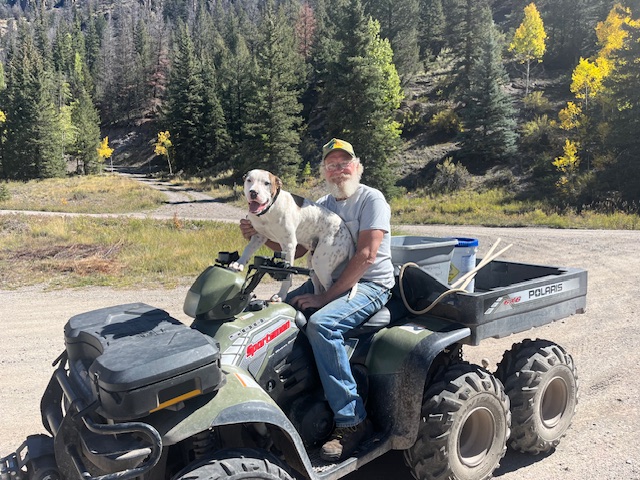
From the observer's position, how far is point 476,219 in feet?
84.0

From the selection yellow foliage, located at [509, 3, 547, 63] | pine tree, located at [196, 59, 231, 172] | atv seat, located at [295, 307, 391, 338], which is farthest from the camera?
pine tree, located at [196, 59, 231, 172]

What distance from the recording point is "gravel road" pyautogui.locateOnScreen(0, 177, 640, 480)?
13.0 ft

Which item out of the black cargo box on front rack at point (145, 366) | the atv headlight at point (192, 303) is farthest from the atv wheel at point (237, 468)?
the atv headlight at point (192, 303)

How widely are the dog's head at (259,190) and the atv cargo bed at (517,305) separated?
155 centimetres

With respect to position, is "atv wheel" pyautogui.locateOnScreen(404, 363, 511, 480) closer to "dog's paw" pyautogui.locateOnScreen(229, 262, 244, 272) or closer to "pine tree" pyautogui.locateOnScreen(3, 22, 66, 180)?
"dog's paw" pyautogui.locateOnScreen(229, 262, 244, 272)

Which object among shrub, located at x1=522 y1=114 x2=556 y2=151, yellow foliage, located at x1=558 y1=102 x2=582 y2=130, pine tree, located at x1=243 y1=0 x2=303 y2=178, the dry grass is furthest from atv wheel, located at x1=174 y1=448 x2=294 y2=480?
shrub, located at x1=522 y1=114 x2=556 y2=151

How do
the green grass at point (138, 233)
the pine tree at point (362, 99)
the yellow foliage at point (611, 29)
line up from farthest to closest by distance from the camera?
1. the yellow foliage at point (611, 29)
2. the pine tree at point (362, 99)
3. the green grass at point (138, 233)

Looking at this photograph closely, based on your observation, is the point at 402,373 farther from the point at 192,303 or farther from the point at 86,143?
the point at 86,143

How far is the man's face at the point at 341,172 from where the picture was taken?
380cm

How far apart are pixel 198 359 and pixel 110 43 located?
134900 millimetres

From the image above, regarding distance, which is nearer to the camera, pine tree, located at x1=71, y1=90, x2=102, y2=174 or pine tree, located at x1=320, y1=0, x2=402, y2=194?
pine tree, located at x1=320, y1=0, x2=402, y2=194

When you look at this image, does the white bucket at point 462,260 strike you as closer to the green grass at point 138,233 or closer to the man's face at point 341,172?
the man's face at point 341,172

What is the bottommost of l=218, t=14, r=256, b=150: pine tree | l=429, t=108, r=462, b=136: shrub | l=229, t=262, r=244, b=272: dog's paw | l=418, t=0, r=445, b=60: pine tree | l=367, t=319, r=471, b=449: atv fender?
l=367, t=319, r=471, b=449: atv fender

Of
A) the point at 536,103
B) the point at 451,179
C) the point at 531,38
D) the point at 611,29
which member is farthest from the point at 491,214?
the point at 531,38
